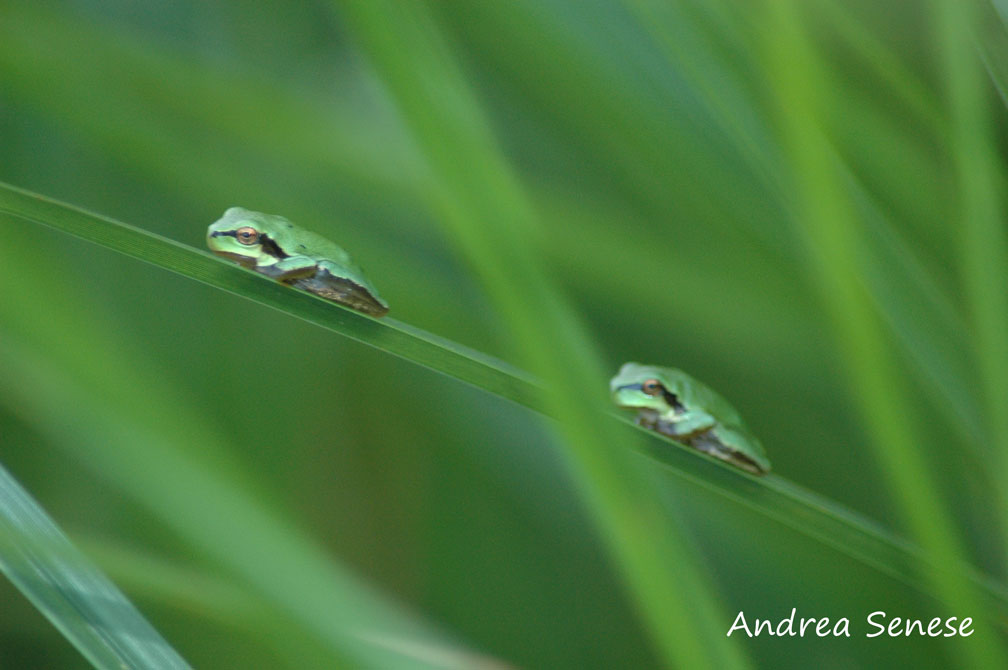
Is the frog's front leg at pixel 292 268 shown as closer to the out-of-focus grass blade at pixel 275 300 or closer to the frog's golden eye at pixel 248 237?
the frog's golden eye at pixel 248 237

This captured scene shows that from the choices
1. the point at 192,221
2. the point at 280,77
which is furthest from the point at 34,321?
the point at 280,77

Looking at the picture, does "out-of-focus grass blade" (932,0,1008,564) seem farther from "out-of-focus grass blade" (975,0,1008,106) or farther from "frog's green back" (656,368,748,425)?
"frog's green back" (656,368,748,425)

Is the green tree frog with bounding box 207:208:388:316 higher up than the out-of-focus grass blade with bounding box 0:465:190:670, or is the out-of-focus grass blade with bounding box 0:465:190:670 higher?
the green tree frog with bounding box 207:208:388:316

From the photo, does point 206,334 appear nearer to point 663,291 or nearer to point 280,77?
point 280,77

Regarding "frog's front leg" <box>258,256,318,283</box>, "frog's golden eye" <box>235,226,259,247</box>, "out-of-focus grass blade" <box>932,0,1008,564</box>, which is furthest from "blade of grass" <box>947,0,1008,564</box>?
"frog's golden eye" <box>235,226,259,247</box>

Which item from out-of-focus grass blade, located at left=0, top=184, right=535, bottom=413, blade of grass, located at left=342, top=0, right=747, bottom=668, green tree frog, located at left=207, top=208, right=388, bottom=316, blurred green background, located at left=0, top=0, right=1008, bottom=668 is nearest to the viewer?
blade of grass, located at left=342, top=0, right=747, bottom=668

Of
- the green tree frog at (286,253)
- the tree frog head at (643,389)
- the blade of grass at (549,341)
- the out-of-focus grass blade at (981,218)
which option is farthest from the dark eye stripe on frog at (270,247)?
the out-of-focus grass blade at (981,218)

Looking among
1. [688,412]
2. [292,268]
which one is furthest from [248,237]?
[688,412]
